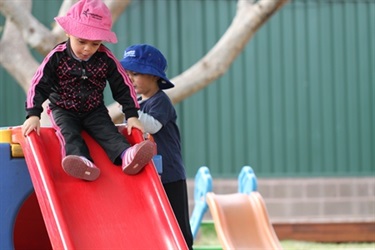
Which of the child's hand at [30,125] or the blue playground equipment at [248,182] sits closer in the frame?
the child's hand at [30,125]

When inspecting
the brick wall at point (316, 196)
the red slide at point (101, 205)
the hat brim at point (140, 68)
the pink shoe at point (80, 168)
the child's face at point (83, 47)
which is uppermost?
the child's face at point (83, 47)

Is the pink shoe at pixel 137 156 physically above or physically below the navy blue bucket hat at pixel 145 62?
below

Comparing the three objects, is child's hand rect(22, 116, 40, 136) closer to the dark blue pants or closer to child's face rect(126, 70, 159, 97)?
the dark blue pants

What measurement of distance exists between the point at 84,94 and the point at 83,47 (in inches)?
9.7

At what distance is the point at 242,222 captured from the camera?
750 cm

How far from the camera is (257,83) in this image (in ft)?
33.3

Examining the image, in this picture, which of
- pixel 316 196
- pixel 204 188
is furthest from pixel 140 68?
pixel 316 196

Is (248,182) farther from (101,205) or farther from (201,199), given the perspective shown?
(101,205)

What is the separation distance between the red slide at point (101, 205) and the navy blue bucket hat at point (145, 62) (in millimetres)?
701

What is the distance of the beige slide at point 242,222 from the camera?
7238 mm

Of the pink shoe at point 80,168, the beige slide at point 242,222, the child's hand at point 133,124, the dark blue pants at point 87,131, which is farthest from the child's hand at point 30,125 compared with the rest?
the beige slide at point 242,222

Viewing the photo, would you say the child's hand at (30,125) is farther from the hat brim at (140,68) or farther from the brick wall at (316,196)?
the brick wall at (316,196)

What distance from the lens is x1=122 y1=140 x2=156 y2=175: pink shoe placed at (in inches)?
179

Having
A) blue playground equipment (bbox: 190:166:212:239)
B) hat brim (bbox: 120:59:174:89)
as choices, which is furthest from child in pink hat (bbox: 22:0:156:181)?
blue playground equipment (bbox: 190:166:212:239)
